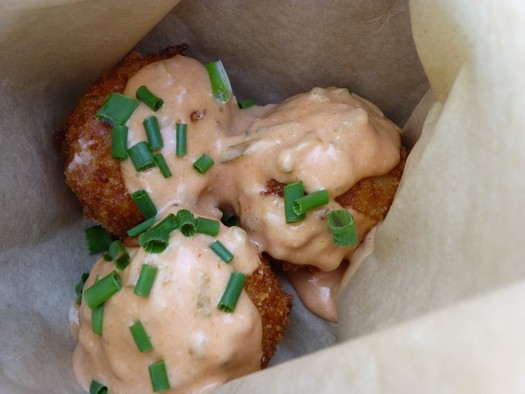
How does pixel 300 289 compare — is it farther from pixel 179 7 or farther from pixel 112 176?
pixel 179 7

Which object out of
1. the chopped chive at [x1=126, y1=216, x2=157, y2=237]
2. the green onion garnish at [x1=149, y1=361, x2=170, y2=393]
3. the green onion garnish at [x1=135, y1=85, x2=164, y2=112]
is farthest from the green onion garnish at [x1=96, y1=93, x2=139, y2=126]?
the green onion garnish at [x1=149, y1=361, x2=170, y2=393]

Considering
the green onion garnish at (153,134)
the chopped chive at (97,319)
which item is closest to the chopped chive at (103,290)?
the chopped chive at (97,319)

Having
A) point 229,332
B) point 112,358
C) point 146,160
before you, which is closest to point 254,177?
point 146,160

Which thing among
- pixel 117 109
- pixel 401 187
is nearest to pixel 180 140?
pixel 117 109

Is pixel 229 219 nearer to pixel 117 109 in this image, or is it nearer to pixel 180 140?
pixel 180 140

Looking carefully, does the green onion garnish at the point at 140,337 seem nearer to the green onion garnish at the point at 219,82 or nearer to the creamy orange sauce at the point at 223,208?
the creamy orange sauce at the point at 223,208

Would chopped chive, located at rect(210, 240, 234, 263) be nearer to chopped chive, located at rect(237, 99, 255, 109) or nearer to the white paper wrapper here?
the white paper wrapper

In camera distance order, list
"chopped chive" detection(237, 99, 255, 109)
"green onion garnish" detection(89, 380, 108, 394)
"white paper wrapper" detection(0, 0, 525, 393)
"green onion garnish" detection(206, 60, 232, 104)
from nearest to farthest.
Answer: "white paper wrapper" detection(0, 0, 525, 393) → "green onion garnish" detection(89, 380, 108, 394) → "green onion garnish" detection(206, 60, 232, 104) → "chopped chive" detection(237, 99, 255, 109)
